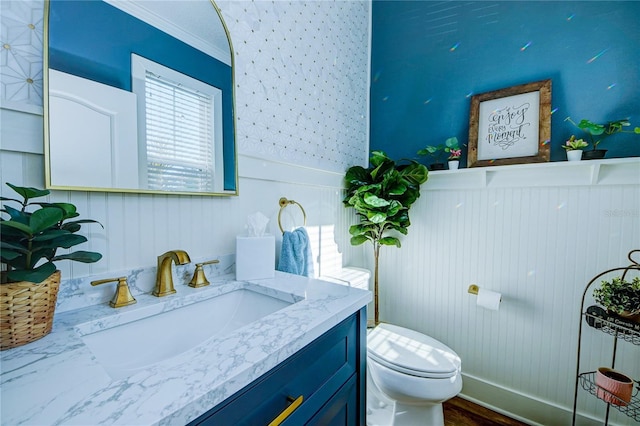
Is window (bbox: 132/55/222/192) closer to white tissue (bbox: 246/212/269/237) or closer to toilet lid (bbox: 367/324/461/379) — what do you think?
white tissue (bbox: 246/212/269/237)

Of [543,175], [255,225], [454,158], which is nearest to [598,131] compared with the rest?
[543,175]

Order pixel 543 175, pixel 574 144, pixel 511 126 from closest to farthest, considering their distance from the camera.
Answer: pixel 574 144 → pixel 543 175 → pixel 511 126

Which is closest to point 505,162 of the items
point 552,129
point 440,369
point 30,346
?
point 552,129

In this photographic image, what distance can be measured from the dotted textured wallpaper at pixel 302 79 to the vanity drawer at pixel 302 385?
838 millimetres

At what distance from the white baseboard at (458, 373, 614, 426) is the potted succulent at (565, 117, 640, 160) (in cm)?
130

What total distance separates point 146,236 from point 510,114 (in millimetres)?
1872

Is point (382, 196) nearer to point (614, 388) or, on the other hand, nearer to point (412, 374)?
point (412, 374)

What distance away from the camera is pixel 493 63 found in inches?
63.2

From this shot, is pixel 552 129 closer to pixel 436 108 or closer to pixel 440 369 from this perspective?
pixel 436 108

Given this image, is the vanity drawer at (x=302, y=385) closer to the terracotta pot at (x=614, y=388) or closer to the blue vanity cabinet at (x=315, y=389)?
the blue vanity cabinet at (x=315, y=389)

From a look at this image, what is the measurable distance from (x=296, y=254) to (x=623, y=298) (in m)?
1.34

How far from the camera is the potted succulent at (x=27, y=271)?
522mm

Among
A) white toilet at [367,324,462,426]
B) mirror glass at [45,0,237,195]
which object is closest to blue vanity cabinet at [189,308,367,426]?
white toilet at [367,324,462,426]

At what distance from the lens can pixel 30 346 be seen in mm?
550
